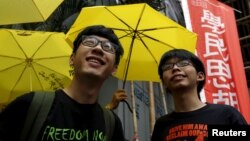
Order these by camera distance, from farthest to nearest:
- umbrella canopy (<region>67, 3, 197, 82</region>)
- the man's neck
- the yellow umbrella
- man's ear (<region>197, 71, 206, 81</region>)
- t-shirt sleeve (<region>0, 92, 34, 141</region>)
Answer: umbrella canopy (<region>67, 3, 197, 82</region>) → the yellow umbrella → man's ear (<region>197, 71, 206, 81</region>) → the man's neck → t-shirt sleeve (<region>0, 92, 34, 141</region>)

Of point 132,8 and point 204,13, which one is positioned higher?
point 204,13

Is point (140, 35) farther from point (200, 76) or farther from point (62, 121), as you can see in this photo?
point (62, 121)

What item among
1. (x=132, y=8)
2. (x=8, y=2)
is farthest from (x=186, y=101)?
(x=8, y=2)

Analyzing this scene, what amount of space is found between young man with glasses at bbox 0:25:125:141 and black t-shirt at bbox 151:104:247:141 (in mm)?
622

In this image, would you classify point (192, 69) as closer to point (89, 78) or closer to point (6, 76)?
point (89, 78)

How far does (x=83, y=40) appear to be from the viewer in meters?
2.57

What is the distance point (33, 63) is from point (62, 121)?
155 inches

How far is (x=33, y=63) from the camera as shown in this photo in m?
5.95

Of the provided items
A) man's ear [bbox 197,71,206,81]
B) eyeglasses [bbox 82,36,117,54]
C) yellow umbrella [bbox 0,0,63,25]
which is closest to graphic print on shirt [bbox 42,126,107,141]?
eyeglasses [bbox 82,36,117,54]

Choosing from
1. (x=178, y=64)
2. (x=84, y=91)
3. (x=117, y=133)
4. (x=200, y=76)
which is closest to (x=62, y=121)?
(x=84, y=91)

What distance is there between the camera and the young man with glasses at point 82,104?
7.03 feet

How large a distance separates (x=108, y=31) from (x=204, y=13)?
4.35m

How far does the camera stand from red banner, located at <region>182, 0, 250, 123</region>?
6.01 metres

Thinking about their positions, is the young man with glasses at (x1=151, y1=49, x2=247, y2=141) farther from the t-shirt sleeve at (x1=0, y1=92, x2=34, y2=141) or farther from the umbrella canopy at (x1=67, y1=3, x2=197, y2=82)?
the umbrella canopy at (x1=67, y1=3, x2=197, y2=82)
